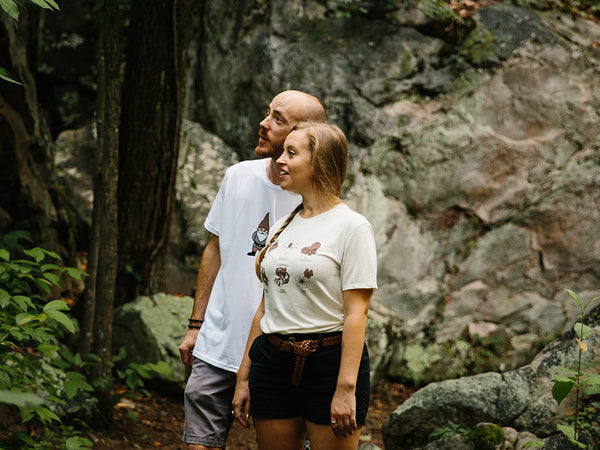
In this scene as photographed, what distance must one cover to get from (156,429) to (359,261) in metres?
2.97

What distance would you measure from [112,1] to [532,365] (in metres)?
3.50

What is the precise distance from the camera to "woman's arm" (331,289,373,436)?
2.10m


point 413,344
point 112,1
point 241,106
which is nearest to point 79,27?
point 241,106

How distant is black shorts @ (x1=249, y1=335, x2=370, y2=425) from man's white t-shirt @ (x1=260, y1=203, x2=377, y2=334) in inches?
3.4

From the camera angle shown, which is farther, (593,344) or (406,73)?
(406,73)

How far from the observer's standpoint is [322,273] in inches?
87.3

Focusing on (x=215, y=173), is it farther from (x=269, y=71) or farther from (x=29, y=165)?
(x=29, y=165)

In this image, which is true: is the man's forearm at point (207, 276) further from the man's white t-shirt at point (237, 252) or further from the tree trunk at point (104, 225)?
the tree trunk at point (104, 225)

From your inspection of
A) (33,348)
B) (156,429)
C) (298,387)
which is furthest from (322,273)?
(33,348)

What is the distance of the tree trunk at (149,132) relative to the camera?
195 inches

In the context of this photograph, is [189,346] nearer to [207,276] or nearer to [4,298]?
[207,276]

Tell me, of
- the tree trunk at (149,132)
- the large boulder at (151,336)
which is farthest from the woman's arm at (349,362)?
the tree trunk at (149,132)

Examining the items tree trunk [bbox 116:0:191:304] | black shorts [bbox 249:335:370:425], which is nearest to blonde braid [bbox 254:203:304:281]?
black shorts [bbox 249:335:370:425]

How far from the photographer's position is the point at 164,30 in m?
4.95
